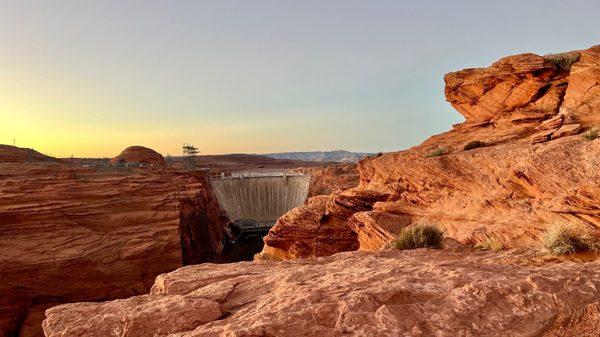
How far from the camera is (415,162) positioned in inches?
509

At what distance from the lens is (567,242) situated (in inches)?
199

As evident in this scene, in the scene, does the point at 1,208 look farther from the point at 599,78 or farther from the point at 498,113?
the point at 599,78

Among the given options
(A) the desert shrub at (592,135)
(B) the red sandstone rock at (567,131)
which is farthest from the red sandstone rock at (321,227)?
(A) the desert shrub at (592,135)

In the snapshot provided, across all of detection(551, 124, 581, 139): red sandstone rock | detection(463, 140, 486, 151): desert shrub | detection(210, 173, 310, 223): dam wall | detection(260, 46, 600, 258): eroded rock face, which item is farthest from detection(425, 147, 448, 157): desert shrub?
detection(210, 173, 310, 223): dam wall

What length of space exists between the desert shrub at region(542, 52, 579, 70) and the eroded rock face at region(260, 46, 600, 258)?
0.03m

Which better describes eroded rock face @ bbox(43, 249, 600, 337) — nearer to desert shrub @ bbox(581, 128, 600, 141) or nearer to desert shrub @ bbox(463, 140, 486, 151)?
desert shrub @ bbox(581, 128, 600, 141)

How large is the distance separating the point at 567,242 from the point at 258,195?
40.5m

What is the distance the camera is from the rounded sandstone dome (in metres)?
48.1

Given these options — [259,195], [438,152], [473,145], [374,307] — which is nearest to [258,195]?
[259,195]

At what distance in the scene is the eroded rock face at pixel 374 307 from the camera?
2758 mm

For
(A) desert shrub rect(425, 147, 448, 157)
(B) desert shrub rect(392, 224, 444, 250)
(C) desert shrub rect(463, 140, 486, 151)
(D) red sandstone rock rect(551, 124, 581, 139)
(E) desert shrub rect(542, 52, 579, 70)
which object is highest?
(E) desert shrub rect(542, 52, 579, 70)

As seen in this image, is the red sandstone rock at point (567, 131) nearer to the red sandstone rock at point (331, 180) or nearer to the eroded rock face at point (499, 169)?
the eroded rock face at point (499, 169)

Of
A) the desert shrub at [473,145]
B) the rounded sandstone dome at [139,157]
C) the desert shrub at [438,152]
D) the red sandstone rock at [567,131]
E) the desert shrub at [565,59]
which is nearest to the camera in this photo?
the red sandstone rock at [567,131]

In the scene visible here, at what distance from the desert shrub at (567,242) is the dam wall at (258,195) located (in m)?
39.2
